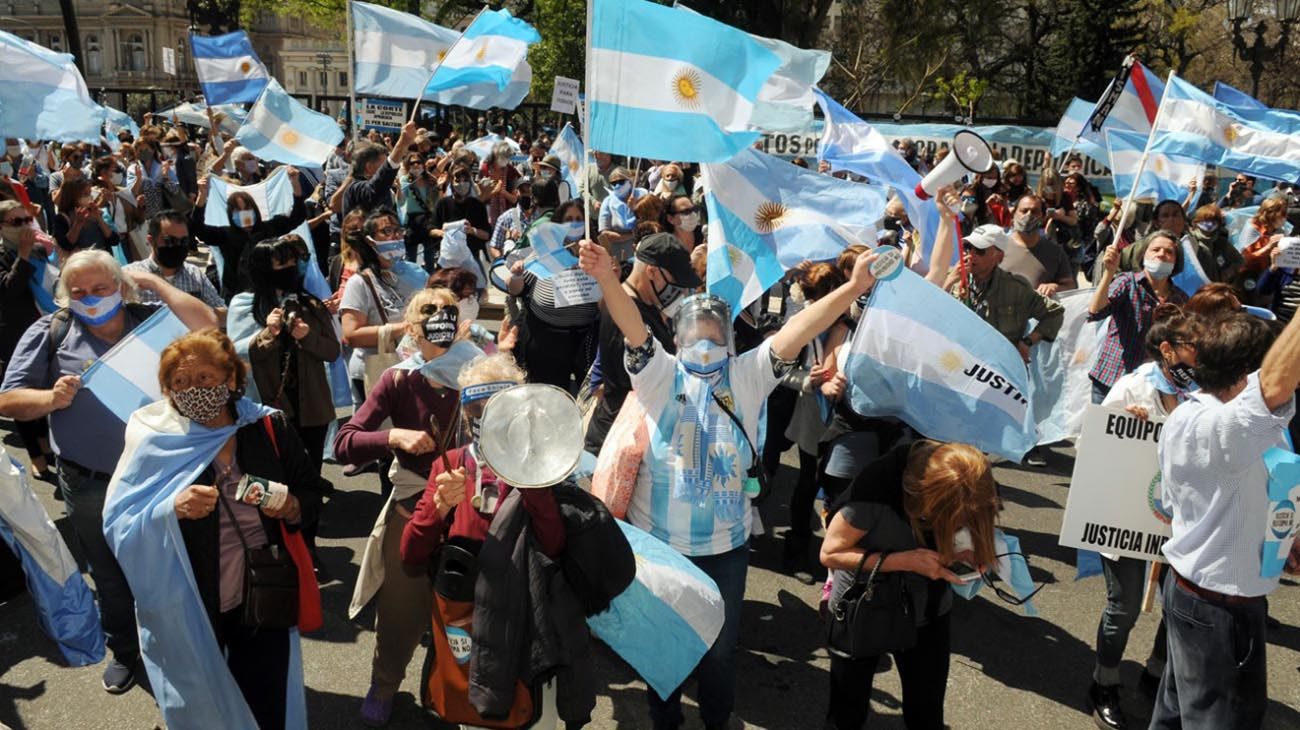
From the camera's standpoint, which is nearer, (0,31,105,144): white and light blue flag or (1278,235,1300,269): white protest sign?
(0,31,105,144): white and light blue flag

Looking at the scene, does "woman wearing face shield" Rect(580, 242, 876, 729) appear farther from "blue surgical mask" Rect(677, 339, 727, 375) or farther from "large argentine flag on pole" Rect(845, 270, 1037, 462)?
"large argentine flag on pole" Rect(845, 270, 1037, 462)

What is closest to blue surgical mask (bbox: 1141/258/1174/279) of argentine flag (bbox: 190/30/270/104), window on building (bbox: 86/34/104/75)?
argentine flag (bbox: 190/30/270/104)

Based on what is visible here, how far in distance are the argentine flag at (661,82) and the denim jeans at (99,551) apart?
245cm

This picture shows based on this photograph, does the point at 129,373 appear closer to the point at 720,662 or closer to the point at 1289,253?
the point at 720,662

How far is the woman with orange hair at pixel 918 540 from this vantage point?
130 inches

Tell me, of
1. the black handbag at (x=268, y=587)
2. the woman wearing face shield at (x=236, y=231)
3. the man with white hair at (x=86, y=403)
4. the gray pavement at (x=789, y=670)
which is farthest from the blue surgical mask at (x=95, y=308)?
the woman wearing face shield at (x=236, y=231)

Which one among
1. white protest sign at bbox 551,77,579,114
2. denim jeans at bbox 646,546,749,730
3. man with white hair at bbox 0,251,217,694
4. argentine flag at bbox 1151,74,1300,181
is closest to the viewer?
denim jeans at bbox 646,546,749,730

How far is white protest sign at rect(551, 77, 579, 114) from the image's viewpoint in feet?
45.3

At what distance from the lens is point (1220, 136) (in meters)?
7.55

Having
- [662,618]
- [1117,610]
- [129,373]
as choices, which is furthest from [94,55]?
[1117,610]

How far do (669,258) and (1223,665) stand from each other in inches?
101

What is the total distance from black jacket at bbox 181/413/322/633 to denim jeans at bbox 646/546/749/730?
1.36 metres

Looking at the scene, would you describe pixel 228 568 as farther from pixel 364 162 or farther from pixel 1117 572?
pixel 364 162

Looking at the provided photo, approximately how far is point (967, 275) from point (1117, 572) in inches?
111
